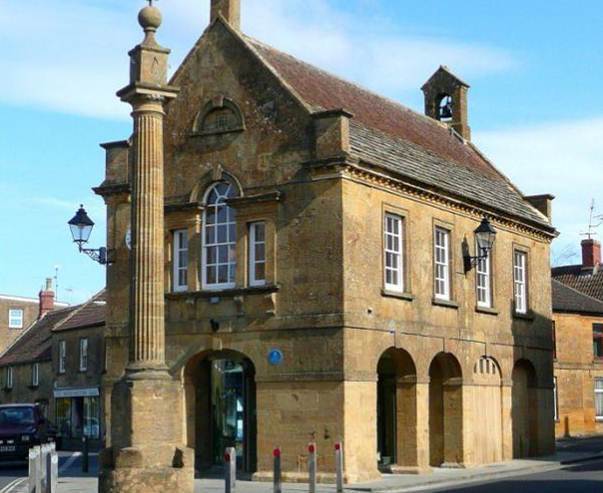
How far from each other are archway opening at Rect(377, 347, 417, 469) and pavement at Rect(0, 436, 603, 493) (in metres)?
0.90

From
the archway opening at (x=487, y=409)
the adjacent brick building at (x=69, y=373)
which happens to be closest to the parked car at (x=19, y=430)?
the archway opening at (x=487, y=409)

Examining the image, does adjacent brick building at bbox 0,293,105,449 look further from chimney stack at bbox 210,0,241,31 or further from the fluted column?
the fluted column

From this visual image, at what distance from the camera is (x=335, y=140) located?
81.3 ft

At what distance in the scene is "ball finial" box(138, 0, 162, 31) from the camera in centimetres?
1909

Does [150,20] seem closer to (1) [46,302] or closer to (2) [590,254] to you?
(2) [590,254]

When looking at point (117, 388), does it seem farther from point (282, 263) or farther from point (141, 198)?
point (282, 263)

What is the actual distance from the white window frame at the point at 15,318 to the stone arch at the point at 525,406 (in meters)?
50.5

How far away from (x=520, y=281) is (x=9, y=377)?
34765mm

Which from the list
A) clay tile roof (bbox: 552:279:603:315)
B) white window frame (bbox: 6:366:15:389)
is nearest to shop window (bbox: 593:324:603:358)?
clay tile roof (bbox: 552:279:603:315)

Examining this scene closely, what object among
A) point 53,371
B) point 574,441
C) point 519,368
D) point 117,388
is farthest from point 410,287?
point 53,371

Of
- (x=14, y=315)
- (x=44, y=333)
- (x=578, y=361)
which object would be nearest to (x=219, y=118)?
(x=578, y=361)

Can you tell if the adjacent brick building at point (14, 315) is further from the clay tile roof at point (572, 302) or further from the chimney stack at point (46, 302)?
the clay tile roof at point (572, 302)

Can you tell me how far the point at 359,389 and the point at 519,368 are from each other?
1027 cm

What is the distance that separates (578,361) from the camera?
1937 inches
